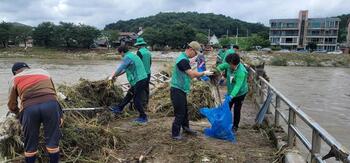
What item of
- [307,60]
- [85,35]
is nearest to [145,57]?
[307,60]

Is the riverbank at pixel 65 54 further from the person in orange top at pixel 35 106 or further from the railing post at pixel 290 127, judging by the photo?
the person in orange top at pixel 35 106

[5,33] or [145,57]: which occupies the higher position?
[5,33]

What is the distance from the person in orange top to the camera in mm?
4191

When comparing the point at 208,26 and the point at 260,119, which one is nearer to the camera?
the point at 260,119

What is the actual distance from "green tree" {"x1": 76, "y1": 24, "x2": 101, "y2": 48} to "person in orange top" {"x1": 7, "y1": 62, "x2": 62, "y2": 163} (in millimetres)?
76708

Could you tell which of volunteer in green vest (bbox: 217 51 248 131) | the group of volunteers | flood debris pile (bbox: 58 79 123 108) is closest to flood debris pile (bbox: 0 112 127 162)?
the group of volunteers

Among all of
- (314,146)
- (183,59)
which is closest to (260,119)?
(183,59)

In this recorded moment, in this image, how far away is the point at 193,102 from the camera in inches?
310

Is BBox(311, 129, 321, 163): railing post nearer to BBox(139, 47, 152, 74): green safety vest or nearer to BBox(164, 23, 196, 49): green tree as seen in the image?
BBox(139, 47, 152, 74): green safety vest

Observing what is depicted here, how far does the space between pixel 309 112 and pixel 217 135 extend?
408 inches

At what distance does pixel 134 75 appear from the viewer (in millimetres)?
6848

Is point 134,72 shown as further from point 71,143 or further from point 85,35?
point 85,35

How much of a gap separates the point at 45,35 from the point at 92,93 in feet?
250

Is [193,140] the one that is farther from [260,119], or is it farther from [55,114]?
[55,114]
